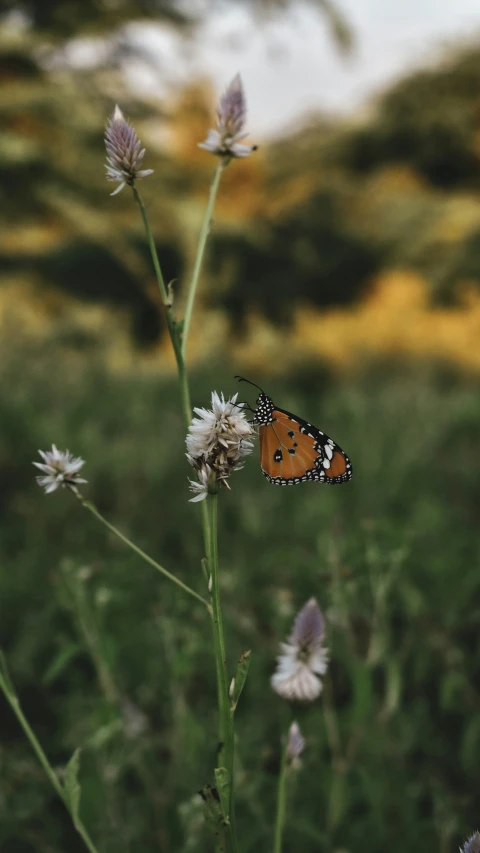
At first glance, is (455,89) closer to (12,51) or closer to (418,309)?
(418,309)

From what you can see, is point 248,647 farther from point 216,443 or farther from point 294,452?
point 216,443

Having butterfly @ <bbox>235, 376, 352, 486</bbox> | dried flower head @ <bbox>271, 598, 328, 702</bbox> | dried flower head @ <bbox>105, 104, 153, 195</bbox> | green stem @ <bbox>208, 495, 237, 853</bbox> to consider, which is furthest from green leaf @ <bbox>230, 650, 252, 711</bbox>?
dried flower head @ <bbox>105, 104, 153, 195</bbox>

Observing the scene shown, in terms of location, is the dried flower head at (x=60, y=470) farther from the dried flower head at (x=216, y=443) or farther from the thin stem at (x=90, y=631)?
the thin stem at (x=90, y=631)

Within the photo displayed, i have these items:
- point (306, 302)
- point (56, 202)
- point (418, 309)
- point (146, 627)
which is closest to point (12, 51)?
point (56, 202)

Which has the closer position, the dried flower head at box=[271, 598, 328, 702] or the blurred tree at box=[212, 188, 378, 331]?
the dried flower head at box=[271, 598, 328, 702]

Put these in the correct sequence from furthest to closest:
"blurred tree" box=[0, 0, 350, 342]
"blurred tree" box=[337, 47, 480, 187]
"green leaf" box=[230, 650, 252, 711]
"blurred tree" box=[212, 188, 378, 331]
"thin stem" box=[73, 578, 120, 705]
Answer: "blurred tree" box=[337, 47, 480, 187]
"blurred tree" box=[212, 188, 378, 331]
"blurred tree" box=[0, 0, 350, 342]
"thin stem" box=[73, 578, 120, 705]
"green leaf" box=[230, 650, 252, 711]

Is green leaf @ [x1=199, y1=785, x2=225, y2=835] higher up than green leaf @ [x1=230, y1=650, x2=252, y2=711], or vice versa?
green leaf @ [x1=230, y1=650, x2=252, y2=711]

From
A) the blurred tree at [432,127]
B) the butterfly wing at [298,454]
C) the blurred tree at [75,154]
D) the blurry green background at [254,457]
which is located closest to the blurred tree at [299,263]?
the blurry green background at [254,457]

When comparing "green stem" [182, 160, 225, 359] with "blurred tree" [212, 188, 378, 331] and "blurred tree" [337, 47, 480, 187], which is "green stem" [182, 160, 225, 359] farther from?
"blurred tree" [337, 47, 480, 187]
